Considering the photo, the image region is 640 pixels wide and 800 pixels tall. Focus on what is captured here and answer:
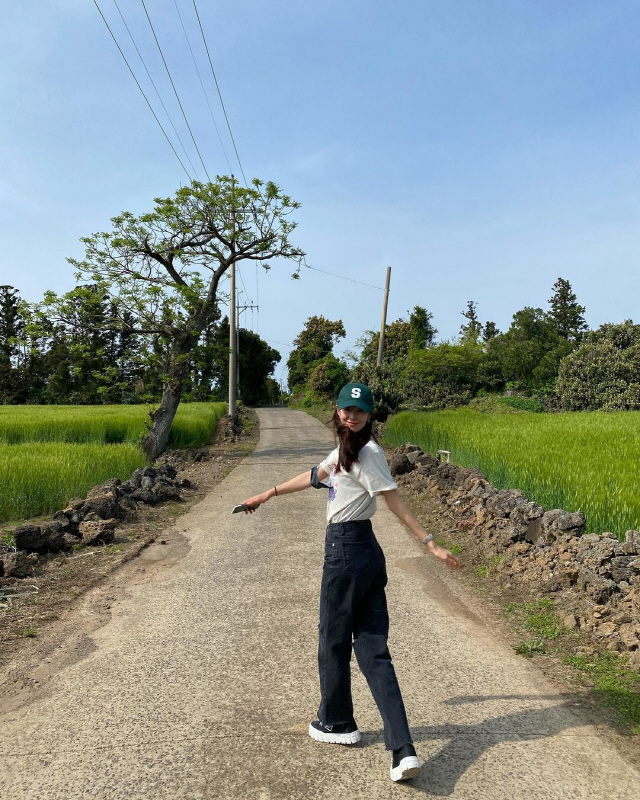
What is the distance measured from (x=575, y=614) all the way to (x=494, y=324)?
273 ft

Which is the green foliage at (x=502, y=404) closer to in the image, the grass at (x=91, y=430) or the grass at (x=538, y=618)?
the grass at (x=91, y=430)

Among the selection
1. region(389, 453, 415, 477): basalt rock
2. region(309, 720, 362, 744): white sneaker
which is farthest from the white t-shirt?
region(389, 453, 415, 477): basalt rock

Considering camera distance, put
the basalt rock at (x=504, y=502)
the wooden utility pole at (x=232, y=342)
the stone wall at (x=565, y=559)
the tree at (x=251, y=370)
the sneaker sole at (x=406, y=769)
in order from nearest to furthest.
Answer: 1. the sneaker sole at (x=406, y=769)
2. the stone wall at (x=565, y=559)
3. the basalt rock at (x=504, y=502)
4. the wooden utility pole at (x=232, y=342)
5. the tree at (x=251, y=370)

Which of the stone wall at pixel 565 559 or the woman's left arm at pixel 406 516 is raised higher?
the woman's left arm at pixel 406 516

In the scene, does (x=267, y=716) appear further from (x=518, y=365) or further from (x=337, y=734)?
(x=518, y=365)

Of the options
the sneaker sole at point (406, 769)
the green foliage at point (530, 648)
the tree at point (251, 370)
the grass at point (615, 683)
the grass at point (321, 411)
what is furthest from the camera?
the tree at point (251, 370)

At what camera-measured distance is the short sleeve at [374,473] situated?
346cm

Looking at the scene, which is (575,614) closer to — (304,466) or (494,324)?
(304,466)

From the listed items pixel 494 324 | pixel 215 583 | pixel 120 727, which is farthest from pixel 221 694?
pixel 494 324

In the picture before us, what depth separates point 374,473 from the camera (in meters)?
3.47

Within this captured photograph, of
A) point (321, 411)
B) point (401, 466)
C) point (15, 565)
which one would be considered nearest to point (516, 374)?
point (321, 411)

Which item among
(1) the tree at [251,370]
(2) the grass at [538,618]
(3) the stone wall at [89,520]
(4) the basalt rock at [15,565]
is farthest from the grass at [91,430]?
(1) the tree at [251,370]

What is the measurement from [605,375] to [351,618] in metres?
33.8

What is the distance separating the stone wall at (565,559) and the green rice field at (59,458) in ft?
20.7
